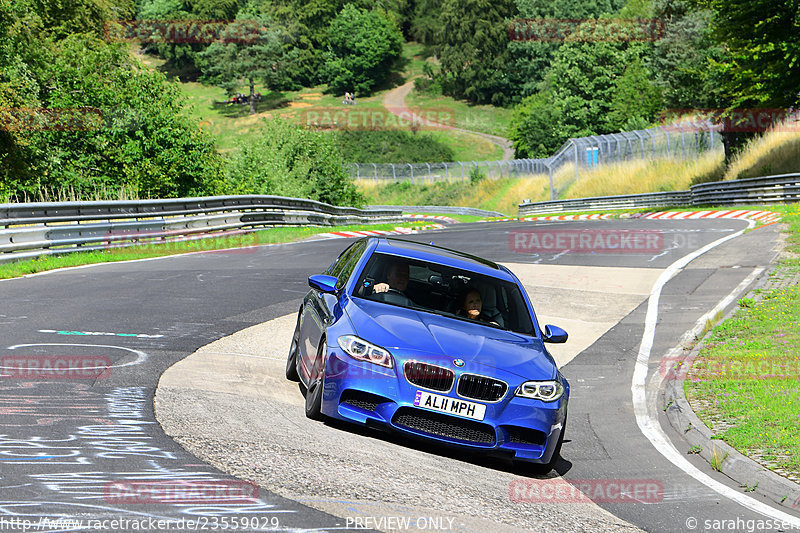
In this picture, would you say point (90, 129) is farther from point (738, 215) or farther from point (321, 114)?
point (321, 114)

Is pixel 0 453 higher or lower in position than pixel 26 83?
lower

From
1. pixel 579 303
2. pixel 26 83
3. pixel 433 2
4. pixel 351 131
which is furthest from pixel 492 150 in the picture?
pixel 579 303

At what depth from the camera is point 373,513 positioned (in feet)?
16.2

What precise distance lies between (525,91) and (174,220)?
113972 mm

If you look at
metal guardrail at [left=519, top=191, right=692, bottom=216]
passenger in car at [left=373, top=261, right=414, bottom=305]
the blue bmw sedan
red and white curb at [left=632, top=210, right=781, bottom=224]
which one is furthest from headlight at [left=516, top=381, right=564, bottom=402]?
metal guardrail at [left=519, top=191, right=692, bottom=216]

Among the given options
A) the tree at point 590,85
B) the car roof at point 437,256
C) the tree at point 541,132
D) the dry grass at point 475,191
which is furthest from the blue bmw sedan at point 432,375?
the tree at point 541,132

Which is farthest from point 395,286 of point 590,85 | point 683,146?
point 590,85

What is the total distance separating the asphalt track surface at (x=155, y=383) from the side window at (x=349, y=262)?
6.28 feet

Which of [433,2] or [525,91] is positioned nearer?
[525,91]

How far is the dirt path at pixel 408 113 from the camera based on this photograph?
119 metres

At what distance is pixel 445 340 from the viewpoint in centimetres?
703

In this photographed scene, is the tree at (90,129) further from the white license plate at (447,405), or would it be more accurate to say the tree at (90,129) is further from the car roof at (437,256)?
the white license plate at (447,405)

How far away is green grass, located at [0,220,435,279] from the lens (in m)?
17.2

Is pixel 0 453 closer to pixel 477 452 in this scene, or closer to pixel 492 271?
pixel 477 452
